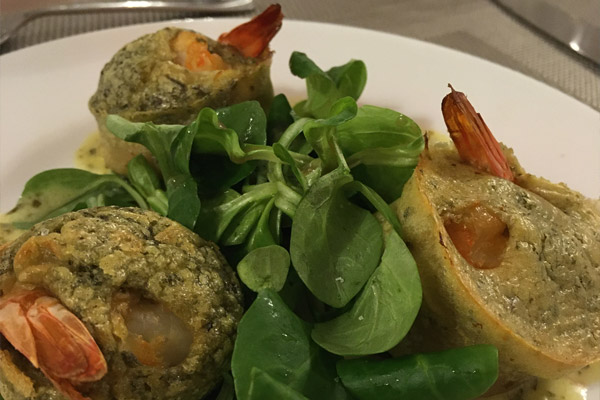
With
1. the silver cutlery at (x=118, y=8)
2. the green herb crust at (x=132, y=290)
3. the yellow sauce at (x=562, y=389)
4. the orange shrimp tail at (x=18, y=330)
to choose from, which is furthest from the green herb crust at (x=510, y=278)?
the silver cutlery at (x=118, y=8)

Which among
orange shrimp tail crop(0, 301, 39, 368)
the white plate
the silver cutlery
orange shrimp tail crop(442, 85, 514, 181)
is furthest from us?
the silver cutlery

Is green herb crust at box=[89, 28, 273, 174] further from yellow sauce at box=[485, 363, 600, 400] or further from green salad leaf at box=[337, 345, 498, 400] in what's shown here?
yellow sauce at box=[485, 363, 600, 400]

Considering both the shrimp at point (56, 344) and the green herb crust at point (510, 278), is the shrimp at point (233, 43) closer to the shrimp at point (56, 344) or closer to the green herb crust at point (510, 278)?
the green herb crust at point (510, 278)

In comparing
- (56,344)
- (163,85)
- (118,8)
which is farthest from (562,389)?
(118,8)

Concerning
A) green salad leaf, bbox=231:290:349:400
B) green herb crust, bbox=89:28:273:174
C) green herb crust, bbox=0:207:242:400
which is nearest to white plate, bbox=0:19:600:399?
green herb crust, bbox=89:28:273:174

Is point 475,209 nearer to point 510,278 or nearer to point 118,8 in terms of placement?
point 510,278

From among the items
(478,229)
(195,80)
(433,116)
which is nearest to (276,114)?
(195,80)
